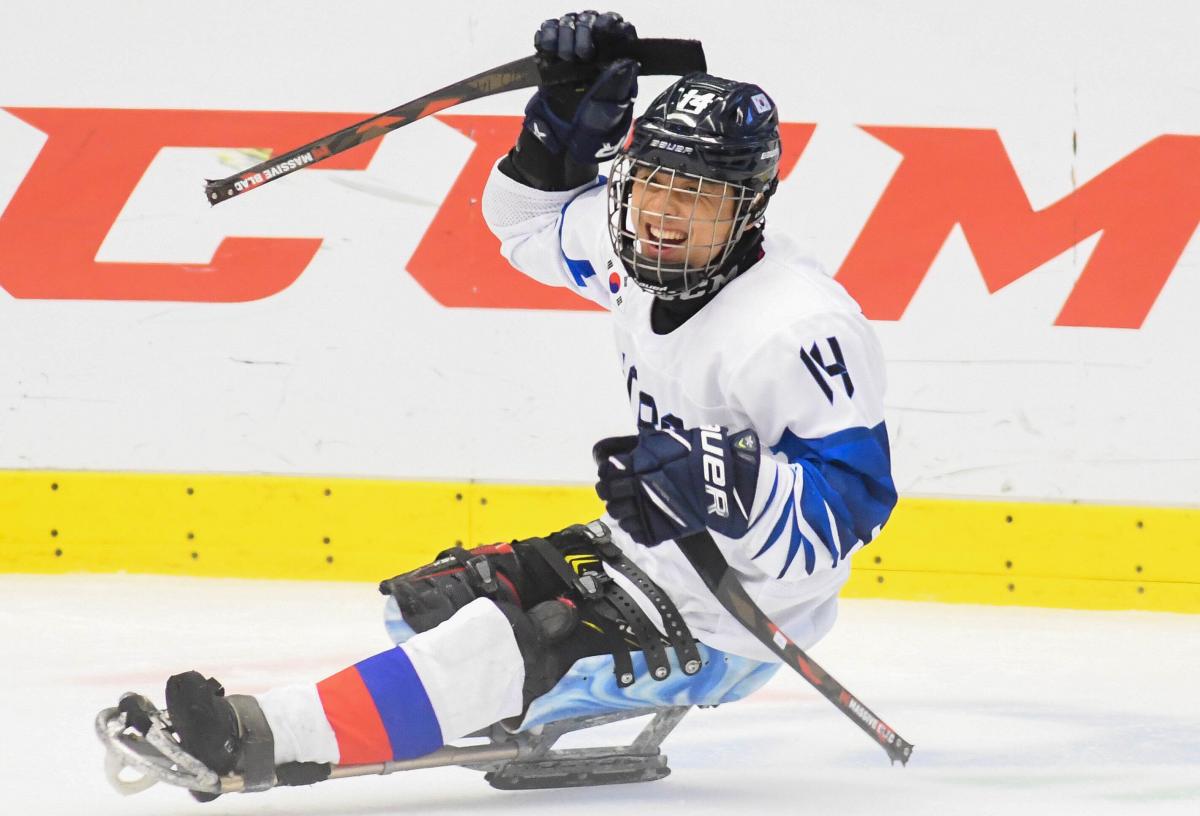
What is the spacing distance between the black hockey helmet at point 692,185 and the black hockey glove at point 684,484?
361 mm

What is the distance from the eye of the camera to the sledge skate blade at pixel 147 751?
229 cm

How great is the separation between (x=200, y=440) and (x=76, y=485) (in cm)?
35

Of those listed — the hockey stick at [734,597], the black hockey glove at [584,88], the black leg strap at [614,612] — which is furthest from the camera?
the black hockey glove at [584,88]

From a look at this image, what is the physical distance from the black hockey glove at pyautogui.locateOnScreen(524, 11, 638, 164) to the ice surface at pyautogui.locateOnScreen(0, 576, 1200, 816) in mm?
1093

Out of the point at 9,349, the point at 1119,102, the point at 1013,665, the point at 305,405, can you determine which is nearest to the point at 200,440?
the point at 305,405

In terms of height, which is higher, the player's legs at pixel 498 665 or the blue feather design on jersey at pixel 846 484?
the blue feather design on jersey at pixel 846 484

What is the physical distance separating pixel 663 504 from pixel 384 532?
7.36ft

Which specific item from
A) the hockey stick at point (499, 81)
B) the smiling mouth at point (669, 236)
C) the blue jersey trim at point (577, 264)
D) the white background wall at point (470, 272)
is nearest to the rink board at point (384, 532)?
the white background wall at point (470, 272)

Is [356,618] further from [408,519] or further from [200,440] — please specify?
[200,440]

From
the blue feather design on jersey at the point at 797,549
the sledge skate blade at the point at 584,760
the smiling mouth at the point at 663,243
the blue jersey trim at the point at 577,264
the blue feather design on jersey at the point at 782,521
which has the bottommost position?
the sledge skate blade at the point at 584,760

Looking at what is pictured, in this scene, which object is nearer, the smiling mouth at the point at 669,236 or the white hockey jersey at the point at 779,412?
the white hockey jersey at the point at 779,412

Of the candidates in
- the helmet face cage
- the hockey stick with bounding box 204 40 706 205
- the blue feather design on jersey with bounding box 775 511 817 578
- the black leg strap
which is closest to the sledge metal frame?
the black leg strap

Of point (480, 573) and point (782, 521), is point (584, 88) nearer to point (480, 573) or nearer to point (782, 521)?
point (480, 573)

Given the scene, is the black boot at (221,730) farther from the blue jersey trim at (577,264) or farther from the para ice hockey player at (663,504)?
the blue jersey trim at (577,264)
